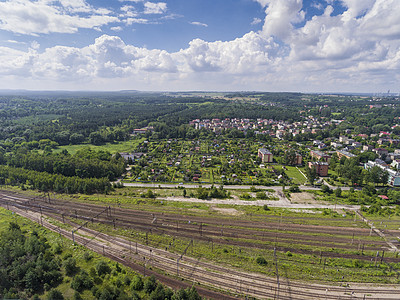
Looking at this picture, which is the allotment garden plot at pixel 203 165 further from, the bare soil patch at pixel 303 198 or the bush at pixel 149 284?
the bush at pixel 149 284

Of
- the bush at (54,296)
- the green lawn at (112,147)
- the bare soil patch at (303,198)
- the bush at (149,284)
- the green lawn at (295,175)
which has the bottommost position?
the green lawn at (112,147)

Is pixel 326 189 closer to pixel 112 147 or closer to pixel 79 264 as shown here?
pixel 79 264

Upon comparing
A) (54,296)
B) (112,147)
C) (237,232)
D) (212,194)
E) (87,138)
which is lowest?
(112,147)

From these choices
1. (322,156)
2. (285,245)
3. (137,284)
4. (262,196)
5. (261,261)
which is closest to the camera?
(137,284)

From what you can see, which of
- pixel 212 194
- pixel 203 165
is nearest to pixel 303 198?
pixel 212 194

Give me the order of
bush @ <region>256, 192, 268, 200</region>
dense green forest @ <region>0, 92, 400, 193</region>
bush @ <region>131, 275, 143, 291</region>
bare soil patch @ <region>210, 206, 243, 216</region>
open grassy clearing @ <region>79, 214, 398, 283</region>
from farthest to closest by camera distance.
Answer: dense green forest @ <region>0, 92, 400, 193</region>
bush @ <region>256, 192, 268, 200</region>
bare soil patch @ <region>210, 206, 243, 216</region>
open grassy clearing @ <region>79, 214, 398, 283</region>
bush @ <region>131, 275, 143, 291</region>

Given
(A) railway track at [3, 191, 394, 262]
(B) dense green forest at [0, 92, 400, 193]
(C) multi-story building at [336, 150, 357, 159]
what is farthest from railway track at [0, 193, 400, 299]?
(C) multi-story building at [336, 150, 357, 159]

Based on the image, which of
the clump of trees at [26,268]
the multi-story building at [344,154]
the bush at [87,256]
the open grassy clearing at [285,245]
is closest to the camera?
the clump of trees at [26,268]

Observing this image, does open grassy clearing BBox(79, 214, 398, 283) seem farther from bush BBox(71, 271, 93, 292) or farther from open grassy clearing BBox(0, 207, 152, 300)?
bush BBox(71, 271, 93, 292)

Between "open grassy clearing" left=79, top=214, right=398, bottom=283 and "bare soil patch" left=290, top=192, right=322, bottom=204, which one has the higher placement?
"open grassy clearing" left=79, top=214, right=398, bottom=283

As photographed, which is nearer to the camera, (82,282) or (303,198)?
(82,282)

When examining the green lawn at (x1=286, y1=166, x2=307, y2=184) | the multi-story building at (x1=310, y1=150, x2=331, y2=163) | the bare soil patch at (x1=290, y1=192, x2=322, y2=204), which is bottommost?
the bare soil patch at (x1=290, y1=192, x2=322, y2=204)

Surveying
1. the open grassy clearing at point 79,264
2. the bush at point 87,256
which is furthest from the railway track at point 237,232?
the bush at point 87,256
